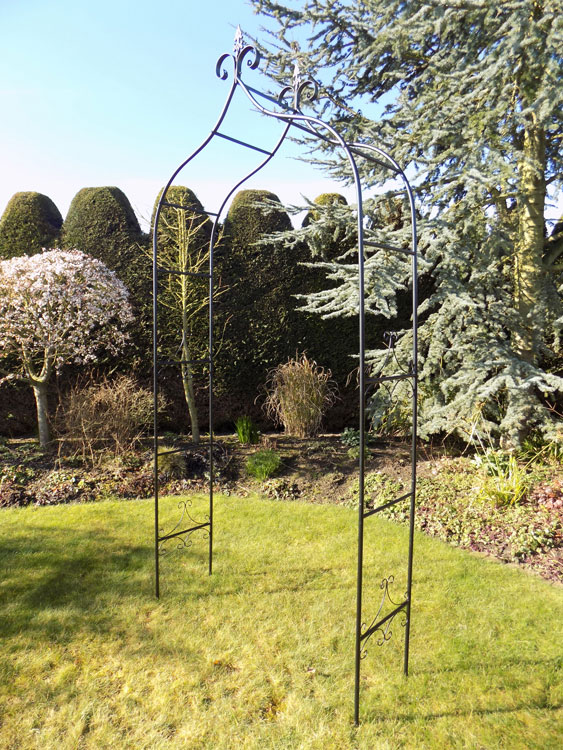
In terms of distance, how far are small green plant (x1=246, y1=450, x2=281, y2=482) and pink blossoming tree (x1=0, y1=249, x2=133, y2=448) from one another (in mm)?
2397

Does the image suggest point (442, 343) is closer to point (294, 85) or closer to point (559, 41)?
point (559, 41)

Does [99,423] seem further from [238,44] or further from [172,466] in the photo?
[238,44]

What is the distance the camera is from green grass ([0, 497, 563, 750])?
2.04 meters

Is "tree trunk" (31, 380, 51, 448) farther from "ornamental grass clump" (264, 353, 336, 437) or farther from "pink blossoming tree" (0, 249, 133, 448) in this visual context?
"ornamental grass clump" (264, 353, 336, 437)

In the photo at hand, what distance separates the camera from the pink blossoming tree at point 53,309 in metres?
5.56

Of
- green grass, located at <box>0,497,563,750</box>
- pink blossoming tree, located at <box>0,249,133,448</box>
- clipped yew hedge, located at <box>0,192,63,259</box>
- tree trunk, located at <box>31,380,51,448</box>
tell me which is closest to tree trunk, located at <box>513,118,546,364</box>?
green grass, located at <box>0,497,563,750</box>

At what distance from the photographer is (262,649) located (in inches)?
100

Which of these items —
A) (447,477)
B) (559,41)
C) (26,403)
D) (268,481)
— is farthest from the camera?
(26,403)

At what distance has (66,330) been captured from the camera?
576cm

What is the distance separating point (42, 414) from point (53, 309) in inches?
52.5

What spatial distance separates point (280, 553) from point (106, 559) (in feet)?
4.33

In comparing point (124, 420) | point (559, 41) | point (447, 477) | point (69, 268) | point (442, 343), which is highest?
point (559, 41)

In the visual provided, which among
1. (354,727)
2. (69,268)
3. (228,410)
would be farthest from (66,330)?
(354,727)

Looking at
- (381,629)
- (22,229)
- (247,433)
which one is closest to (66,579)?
(381,629)
